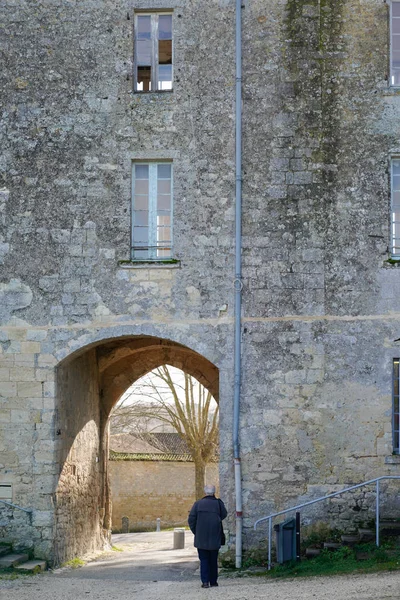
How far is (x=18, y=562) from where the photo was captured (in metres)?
14.1

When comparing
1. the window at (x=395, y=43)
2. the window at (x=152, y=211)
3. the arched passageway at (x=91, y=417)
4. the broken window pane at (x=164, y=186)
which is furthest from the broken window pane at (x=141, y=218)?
the window at (x=395, y=43)

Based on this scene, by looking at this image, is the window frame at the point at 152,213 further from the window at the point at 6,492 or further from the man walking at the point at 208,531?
the man walking at the point at 208,531

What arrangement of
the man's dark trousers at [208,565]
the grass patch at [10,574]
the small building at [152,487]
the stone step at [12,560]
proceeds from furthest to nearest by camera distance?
the small building at [152,487]
the stone step at [12,560]
the grass patch at [10,574]
the man's dark trousers at [208,565]

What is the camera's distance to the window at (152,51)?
15766 millimetres

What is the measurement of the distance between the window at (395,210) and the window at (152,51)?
3.78 m

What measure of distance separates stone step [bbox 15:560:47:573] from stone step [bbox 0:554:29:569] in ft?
0.21

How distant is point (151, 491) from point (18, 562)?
65.5 ft

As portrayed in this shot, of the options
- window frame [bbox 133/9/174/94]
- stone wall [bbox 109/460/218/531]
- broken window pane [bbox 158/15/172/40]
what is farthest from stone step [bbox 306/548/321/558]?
stone wall [bbox 109/460/218/531]

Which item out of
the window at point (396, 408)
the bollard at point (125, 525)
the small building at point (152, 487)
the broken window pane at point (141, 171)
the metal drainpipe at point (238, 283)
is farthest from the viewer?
the small building at point (152, 487)

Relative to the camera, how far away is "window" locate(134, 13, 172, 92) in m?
15.8

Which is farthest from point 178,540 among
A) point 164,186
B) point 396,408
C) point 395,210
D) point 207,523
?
point 395,210

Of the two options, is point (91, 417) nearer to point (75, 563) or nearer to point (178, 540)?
point (75, 563)

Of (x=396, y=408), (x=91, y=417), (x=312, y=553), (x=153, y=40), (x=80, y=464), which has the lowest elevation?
(x=312, y=553)

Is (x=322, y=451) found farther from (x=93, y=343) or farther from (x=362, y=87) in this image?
(x=362, y=87)
